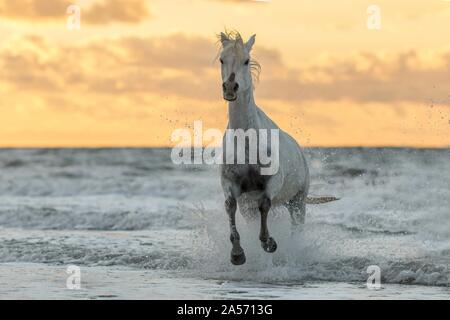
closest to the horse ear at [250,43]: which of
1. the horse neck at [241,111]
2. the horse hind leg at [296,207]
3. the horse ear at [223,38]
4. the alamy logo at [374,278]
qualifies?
the horse ear at [223,38]

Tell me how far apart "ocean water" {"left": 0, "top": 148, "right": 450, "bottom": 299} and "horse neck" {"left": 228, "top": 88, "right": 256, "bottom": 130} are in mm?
1657

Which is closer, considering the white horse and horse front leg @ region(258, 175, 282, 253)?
the white horse

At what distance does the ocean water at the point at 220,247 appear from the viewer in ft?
31.7

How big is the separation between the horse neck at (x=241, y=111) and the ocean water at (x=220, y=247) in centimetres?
166

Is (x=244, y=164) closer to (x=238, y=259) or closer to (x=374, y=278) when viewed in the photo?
(x=238, y=259)

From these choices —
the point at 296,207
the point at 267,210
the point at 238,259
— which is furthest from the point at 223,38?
the point at 296,207

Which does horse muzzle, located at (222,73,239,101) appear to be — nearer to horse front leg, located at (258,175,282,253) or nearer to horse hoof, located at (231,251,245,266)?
horse front leg, located at (258,175,282,253)

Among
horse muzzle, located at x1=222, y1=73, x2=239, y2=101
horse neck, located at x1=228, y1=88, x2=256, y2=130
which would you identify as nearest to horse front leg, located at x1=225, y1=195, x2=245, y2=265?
horse neck, located at x1=228, y1=88, x2=256, y2=130

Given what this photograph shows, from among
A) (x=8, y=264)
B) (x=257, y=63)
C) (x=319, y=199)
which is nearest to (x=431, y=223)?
(x=319, y=199)

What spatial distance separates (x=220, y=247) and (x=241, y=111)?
90.2 inches

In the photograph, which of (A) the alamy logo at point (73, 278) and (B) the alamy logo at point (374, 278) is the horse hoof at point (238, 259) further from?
(A) the alamy logo at point (73, 278)

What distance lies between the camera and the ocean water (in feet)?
31.7
